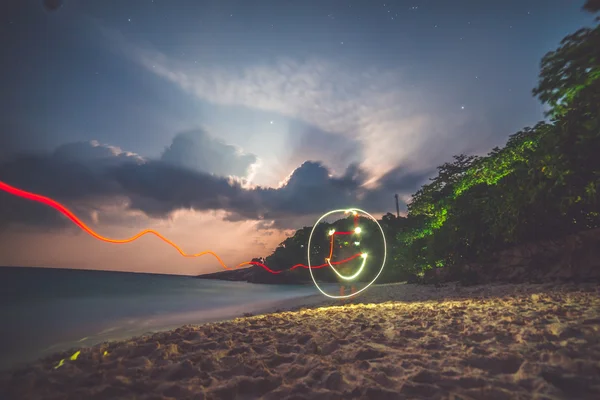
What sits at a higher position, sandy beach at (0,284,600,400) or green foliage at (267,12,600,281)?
green foliage at (267,12,600,281)

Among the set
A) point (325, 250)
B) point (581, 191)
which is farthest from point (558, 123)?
point (325, 250)

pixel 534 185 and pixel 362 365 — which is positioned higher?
pixel 534 185

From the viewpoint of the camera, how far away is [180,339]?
4.07 metres

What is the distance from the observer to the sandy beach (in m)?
2.26

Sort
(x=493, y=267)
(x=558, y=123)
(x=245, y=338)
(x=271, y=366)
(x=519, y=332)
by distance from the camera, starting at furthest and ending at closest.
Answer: (x=493, y=267) < (x=558, y=123) < (x=245, y=338) < (x=519, y=332) < (x=271, y=366)

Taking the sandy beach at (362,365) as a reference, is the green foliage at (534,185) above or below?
above

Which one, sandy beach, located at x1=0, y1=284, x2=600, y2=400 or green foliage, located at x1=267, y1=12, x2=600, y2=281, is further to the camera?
green foliage, located at x1=267, y1=12, x2=600, y2=281

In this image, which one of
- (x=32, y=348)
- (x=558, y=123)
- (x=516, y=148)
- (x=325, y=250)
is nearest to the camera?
(x=558, y=123)

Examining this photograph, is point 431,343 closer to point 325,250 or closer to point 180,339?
point 180,339

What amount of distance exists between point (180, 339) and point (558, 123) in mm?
9757

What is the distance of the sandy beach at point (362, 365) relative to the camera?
226 centimetres

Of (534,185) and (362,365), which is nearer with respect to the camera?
(362,365)

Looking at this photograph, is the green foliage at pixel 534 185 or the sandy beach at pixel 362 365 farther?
the green foliage at pixel 534 185

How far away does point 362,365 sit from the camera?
283 centimetres
